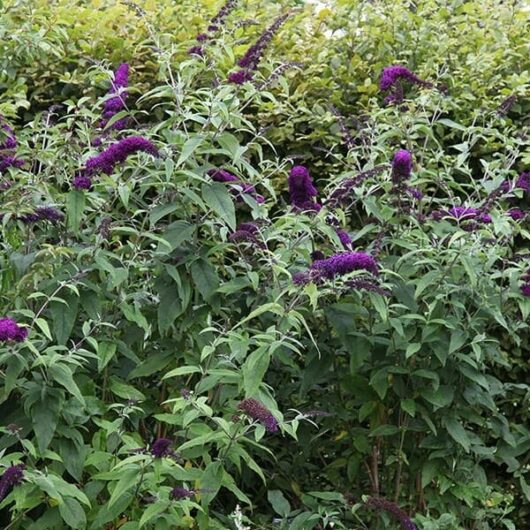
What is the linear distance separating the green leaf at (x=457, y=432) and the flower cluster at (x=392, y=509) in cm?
39

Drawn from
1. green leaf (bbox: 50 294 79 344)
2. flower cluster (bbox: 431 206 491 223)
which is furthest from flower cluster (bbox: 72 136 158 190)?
flower cluster (bbox: 431 206 491 223)

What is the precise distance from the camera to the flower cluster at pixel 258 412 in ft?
11.7

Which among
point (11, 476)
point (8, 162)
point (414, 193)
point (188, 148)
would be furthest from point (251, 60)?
point (11, 476)

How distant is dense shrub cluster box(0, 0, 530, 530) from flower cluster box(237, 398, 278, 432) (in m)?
0.01

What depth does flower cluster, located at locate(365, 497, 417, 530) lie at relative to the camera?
423 cm

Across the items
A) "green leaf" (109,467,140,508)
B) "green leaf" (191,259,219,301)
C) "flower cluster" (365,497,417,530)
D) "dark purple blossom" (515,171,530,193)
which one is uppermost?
"dark purple blossom" (515,171,530,193)

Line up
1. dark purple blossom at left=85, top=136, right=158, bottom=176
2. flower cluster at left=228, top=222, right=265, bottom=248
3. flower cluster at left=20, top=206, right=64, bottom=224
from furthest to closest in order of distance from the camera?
flower cluster at left=20, top=206, right=64, bottom=224
flower cluster at left=228, top=222, right=265, bottom=248
dark purple blossom at left=85, top=136, right=158, bottom=176

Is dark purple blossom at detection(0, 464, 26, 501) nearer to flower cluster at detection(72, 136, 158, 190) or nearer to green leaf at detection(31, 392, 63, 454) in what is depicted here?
green leaf at detection(31, 392, 63, 454)

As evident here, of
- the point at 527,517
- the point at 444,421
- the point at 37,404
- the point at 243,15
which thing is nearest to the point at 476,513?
the point at 444,421

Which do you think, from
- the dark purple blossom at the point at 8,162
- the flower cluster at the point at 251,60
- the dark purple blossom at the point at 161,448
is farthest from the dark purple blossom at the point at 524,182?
the dark purple blossom at the point at 8,162

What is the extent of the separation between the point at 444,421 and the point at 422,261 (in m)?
0.69

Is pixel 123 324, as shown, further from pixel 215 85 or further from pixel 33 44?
pixel 33 44

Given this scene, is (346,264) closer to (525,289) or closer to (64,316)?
(64,316)

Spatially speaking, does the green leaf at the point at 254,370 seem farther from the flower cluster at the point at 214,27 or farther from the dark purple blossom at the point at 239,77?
the flower cluster at the point at 214,27
